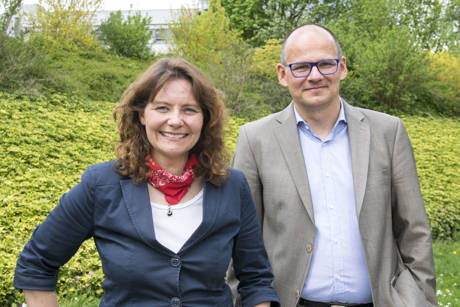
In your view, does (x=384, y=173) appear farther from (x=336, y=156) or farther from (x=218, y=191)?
(x=218, y=191)

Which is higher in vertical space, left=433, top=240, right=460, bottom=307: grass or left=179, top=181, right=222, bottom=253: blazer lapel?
left=179, top=181, right=222, bottom=253: blazer lapel

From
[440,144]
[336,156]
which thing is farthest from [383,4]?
[336,156]

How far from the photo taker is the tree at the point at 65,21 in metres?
16.4

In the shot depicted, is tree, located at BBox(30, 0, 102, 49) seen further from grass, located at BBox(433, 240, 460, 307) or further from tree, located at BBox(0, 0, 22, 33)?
grass, located at BBox(433, 240, 460, 307)

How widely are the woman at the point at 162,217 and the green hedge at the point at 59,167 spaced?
1.29ft

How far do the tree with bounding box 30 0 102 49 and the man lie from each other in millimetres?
15304

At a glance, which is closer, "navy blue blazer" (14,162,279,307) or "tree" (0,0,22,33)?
"navy blue blazer" (14,162,279,307)

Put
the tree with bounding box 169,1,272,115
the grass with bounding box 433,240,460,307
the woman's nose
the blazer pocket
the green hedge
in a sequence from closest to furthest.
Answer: the woman's nose, the blazer pocket, the green hedge, the grass with bounding box 433,240,460,307, the tree with bounding box 169,1,272,115

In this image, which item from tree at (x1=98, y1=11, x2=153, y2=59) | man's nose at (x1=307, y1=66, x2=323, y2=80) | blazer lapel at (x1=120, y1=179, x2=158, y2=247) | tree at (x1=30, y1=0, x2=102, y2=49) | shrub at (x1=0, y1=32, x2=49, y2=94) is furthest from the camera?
tree at (x1=98, y1=11, x2=153, y2=59)

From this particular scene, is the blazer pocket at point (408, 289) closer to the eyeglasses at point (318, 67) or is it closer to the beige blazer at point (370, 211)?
the beige blazer at point (370, 211)

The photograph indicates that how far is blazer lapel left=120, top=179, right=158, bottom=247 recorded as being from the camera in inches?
68.4

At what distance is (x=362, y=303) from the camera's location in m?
2.24

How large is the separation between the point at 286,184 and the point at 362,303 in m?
0.70

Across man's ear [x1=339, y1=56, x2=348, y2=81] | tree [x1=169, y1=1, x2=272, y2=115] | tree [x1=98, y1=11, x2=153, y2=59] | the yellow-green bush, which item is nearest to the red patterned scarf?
man's ear [x1=339, y1=56, x2=348, y2=81]
